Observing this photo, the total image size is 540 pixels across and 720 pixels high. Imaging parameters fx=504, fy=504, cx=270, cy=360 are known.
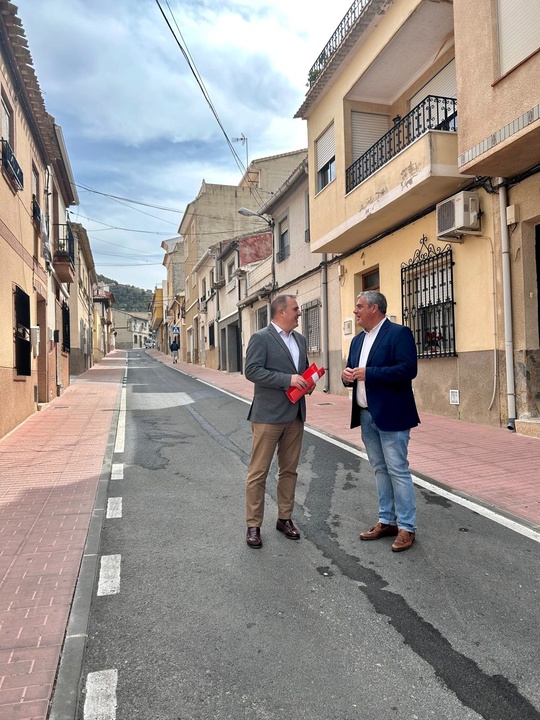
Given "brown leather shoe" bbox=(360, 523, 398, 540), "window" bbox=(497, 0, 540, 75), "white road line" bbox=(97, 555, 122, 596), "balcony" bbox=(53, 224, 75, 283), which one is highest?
"window" bbox=(497, 0, 540, 75)

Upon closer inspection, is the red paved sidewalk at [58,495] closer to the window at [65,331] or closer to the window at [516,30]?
the window at [516,30]

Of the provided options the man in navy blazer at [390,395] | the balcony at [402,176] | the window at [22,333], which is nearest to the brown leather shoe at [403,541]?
the man in navy blazer at [390,395]

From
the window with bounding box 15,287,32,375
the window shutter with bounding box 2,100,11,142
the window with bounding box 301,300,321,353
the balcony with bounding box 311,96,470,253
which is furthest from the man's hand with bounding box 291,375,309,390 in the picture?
the window with bounding box 301,300,321,353

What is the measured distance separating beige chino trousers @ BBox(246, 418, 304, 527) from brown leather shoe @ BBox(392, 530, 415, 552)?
0.83 metres

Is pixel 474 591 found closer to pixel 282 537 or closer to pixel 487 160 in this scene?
pixel 282 537

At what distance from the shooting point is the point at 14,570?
3408 millimetres

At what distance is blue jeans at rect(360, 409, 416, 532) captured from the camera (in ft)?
12.1

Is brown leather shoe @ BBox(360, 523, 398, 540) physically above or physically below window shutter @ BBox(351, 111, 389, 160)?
below

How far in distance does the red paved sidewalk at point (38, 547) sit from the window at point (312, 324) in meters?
8.53

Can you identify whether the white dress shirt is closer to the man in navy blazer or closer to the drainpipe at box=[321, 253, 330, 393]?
the man in navy blazer

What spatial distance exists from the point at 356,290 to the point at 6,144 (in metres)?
8.39

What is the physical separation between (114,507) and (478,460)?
433 centimetres

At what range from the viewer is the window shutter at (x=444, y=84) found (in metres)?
9.80

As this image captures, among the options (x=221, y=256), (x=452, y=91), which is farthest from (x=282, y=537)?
(x=221, y=256)
